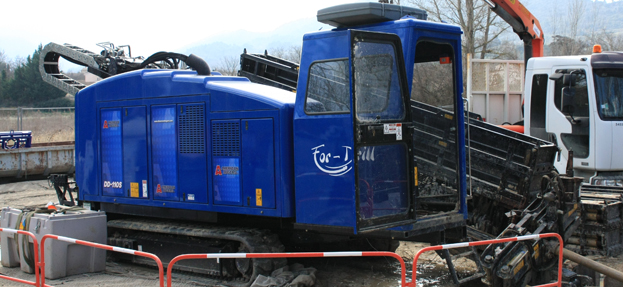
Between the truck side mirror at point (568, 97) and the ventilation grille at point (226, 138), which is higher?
the truck side mirror at point (568, 97)

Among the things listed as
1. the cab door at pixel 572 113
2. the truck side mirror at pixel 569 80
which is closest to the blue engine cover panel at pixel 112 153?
the cab door at pixel 572 113

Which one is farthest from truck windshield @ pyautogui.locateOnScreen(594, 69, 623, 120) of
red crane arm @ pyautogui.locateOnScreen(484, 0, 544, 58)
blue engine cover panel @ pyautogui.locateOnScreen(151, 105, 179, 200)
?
blue engine cover panel @ pyautogui.locateOnScreen(151, 105, 179, 200)

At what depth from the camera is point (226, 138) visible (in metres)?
6.63

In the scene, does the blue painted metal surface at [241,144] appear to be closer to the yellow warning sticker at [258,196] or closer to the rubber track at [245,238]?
the yellow warning sticker at [258,196]

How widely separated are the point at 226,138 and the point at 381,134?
2.19m

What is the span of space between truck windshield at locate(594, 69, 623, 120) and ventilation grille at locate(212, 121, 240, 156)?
6371 millimetres

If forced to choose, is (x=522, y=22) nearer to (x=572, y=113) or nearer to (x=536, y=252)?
(x=572, y=113)

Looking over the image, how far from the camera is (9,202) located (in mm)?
14094

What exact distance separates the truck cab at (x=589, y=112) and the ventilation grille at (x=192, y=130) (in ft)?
19.5

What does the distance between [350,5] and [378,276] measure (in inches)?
144

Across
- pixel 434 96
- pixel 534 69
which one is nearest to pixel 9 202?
pixel 434 96

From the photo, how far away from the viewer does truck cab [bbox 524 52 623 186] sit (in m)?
9.09

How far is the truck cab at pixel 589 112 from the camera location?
909 centimetres

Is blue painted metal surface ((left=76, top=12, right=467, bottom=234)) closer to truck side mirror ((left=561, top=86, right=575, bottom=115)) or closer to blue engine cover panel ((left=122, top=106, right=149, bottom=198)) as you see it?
blue engine cover panel ((left=122, top=106, right=149, bottom=198))
